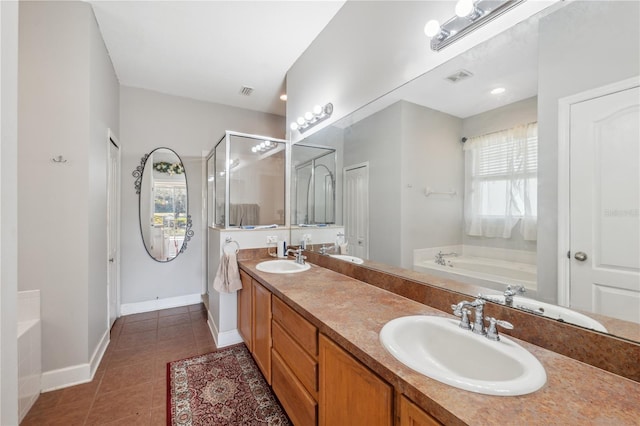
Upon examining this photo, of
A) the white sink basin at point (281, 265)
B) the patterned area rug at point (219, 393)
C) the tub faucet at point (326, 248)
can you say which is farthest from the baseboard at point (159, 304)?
the tub faucet at point (326, 248)

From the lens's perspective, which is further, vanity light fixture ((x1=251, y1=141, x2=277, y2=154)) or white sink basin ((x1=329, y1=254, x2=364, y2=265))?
vanity light fixture ((x1=251, y1=141, x2=277, y2=154))

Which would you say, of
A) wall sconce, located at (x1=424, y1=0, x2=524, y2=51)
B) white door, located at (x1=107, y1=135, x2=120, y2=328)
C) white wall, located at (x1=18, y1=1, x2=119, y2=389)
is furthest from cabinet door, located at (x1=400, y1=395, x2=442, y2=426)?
white door, located at (x1=107, y1=135, x2=120, y2=328)

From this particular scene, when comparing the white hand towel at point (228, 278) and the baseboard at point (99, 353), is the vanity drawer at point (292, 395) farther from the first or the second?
the baseboard at point (99, 353)

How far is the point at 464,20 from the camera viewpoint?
1.18 metres

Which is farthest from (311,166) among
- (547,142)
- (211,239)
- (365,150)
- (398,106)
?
(547,142)

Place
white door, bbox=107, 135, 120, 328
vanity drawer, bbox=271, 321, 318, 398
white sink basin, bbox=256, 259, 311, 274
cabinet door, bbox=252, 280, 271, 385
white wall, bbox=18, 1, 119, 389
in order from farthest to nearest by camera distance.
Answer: white door, bbox=107, 135, 120, 328
white sink basin, bbox=256, 259, 311, 274
white wall, bbox=18, 1, 119, 389
cabinet door, bbox=252, 280, 271, 385
vanity drawer, bbox=271, 321, 318, 398

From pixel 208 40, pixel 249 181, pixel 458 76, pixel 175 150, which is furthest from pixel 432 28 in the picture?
pixel 175 150

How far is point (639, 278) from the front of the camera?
0.76m

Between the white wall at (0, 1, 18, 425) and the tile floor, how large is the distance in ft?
4.63

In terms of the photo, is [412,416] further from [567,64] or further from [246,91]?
[246,91]

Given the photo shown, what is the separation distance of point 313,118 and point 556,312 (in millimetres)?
2119

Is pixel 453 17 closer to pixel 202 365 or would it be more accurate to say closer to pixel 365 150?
pixel 365 150

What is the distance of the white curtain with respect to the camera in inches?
39.2

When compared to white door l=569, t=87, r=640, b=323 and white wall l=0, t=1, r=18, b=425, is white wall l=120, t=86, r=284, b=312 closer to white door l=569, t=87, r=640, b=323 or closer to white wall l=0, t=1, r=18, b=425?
white wall l=0, t=1, r=18, b=425
